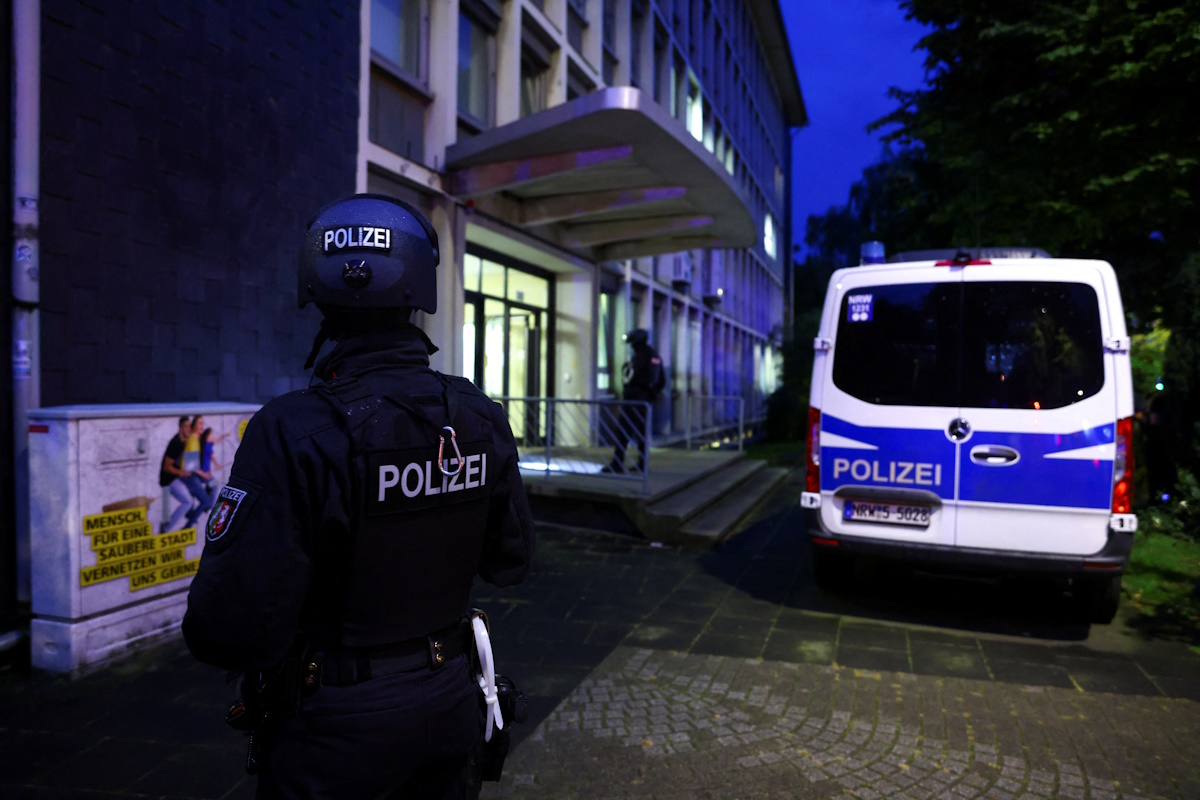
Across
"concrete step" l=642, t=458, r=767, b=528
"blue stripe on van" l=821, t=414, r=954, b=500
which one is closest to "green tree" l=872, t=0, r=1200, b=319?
"concrete step" l=642, t=458, r=767, b=528

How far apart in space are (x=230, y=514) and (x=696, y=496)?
8.38 meters

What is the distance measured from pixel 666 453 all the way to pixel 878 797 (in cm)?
1107

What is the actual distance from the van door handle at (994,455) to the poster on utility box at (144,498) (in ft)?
15.2

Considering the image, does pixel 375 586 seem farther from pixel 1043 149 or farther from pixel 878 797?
pixel 1043 149

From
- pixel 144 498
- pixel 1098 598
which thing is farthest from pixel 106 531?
pixel 1098 598

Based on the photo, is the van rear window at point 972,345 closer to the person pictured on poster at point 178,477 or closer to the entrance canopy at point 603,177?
the entrance canopy at point 603,177

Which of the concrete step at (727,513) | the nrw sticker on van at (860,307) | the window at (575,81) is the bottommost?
the concrete step at (727,513)

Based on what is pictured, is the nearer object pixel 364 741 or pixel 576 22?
pixel 364 741

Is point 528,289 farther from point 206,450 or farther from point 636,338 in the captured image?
point 206,450

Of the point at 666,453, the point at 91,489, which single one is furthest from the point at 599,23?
the point at 91,489

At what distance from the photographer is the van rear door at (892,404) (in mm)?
5387

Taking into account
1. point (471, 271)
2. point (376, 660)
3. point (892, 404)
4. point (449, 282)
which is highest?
point (471, 271)

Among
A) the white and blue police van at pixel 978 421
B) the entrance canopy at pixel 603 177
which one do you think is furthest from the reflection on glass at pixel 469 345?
the white and blue police van at pixel 978 421

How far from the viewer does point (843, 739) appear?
3691mm
